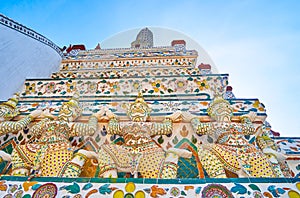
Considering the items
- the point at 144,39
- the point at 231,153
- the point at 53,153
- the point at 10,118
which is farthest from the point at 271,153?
the point at 144,39

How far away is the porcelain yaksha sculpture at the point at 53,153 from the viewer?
2137 millimetres

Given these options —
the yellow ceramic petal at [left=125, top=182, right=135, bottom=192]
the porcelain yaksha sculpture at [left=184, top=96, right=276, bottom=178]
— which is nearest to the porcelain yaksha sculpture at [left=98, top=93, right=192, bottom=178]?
the porcelain yaksha sculpture at [left=184, top=96, right=276, bottom=178]

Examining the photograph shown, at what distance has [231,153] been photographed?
2.14 meters

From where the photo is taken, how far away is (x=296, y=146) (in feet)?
10.8

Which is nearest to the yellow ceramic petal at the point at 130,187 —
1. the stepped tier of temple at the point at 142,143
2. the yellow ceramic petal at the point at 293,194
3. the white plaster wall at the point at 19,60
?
the stepped tier of temple at the point at 142,143

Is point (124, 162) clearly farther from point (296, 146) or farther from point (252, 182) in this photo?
point (296, 146)

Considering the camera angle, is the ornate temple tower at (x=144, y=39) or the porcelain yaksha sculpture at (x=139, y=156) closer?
the porcelain yaksha sculpture at (x=139, y=156)

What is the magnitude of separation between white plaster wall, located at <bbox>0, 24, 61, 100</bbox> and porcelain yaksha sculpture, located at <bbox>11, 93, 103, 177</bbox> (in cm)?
244

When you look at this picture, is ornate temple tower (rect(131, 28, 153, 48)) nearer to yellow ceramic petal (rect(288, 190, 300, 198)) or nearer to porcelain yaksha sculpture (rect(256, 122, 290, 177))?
porcelain yaksha sculpture (rect(256, 122, 290, 177))

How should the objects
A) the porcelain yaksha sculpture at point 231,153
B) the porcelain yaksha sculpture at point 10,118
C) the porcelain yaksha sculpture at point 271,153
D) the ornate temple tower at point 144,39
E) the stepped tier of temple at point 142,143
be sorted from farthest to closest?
the ornate temple tower at point 144,39 → the porcelain yaksha sculpture at point 10,118 → the porcelain yaksha sculpture at point 271,153 → the porcelain yaksha sculpture at point 231,153 → the stepped tier of temple at point 142,143

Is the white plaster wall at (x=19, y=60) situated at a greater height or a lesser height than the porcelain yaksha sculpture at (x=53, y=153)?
greater

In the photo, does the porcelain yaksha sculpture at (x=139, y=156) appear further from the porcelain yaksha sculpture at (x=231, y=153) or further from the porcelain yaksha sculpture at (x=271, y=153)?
the porcelain yaksha sculpture at (x=271, y=153)

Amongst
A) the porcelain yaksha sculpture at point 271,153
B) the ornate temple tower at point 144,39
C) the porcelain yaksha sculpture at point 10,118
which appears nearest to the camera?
the porcelain yaksha sculpture at point 271,153

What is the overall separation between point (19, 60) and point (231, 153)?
4.60 m
